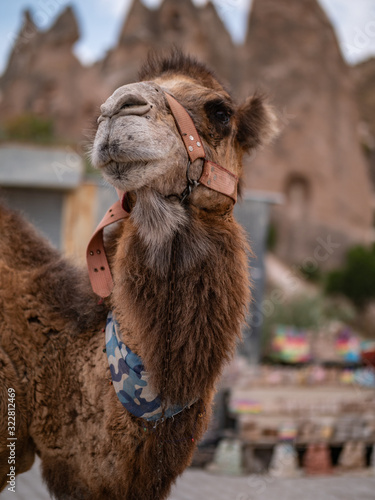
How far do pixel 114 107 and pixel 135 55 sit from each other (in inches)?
1181

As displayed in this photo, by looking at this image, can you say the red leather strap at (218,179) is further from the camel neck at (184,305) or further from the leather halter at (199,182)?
the camel neck at (184,305)

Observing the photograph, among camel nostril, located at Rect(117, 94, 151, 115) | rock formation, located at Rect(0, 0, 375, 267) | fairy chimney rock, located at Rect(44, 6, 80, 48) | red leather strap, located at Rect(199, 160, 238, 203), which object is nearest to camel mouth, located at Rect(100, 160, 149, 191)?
camel nostril, located at Rect(117, 94, 151, 115)

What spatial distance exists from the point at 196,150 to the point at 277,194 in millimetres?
23326

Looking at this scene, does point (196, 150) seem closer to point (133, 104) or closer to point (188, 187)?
point (188, 187)

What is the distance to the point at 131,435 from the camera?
6.73 feet

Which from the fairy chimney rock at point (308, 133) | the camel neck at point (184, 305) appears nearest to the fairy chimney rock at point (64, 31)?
the fairy chimney rock at point (308, 133)

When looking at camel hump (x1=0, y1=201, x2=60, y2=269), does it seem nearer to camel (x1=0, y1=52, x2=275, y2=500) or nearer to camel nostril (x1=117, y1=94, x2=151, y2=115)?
camel (x1=0, y1=52, x2=275, y2=500)

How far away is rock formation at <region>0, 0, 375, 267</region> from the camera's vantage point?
25766 millimetres

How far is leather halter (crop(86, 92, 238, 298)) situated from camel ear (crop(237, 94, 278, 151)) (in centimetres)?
36

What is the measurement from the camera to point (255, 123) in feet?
8.71

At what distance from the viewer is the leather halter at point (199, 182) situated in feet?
7.33

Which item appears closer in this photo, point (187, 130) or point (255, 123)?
point (187, 130)

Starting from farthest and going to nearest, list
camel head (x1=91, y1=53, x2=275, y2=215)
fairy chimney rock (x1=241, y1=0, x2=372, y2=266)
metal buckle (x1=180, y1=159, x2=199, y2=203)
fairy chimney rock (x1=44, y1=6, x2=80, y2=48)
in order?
1. fairy chimney rock (x1=44, y1=6, x2=80, y2=48)
2. fairy chimney rock (x1=241, y1=0, x2=372, y2=266)
3. metal buckle (x1=180, y1=159, x2=199, y2=203)
4. camel head (x1=91, y1=53, x2=275, y2=215)

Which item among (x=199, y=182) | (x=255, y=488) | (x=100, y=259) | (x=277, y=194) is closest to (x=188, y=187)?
(x=199, y=182)
